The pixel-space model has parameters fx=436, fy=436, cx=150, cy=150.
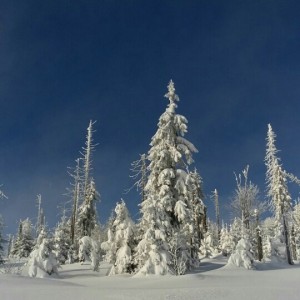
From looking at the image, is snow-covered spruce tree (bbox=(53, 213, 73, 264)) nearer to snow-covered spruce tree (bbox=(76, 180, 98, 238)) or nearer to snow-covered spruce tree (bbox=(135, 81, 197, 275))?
snow-covered spruce tree (bbox=(76, 180, 98, 238))

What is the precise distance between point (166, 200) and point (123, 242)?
4.50m

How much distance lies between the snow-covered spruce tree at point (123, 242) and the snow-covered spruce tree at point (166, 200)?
4.46 ft

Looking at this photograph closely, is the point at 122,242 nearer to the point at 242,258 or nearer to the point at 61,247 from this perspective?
the point at 242,258

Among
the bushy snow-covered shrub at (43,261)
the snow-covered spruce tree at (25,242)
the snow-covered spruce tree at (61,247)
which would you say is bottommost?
the bushy snow-covered shrub at (43,261)

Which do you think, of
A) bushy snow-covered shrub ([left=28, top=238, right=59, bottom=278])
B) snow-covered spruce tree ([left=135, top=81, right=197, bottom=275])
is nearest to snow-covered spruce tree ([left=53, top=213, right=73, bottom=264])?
bushy snow-covered shrub ([left=28, top=238, right=59, bottom=278])

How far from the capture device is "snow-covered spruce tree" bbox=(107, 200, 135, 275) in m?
31.7

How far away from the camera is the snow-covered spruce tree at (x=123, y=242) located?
104 ft

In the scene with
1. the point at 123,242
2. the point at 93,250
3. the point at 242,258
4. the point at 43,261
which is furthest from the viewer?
the point at 93,250

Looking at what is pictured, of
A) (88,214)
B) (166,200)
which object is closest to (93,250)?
(166,200)

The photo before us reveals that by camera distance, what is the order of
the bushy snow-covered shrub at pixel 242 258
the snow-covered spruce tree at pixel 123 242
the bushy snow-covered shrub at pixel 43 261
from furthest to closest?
the bushy snow-covered shrub at pixel 242 258, the snow-covered spruce tree at pixel 123 242, the bushy snow-covered shrub at pixel 43 261

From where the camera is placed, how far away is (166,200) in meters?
32.6

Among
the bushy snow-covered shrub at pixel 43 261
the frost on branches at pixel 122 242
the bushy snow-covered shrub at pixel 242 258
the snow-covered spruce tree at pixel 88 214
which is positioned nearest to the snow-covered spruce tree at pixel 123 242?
the frost on branches at pixel 122 242

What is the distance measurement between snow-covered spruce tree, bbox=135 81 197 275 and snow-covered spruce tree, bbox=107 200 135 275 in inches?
53.5

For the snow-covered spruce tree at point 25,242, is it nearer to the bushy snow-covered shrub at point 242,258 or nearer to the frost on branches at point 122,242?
the frost on branches at point 122,242
